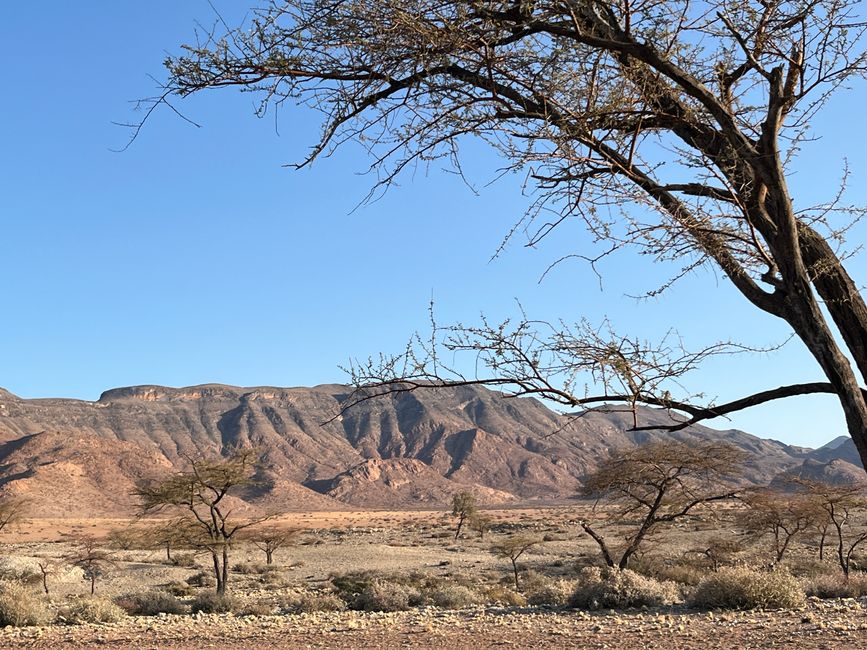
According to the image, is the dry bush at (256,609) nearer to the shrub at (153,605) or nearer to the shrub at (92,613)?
the shrub at (153,605)

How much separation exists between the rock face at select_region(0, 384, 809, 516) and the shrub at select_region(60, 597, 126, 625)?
257 feet

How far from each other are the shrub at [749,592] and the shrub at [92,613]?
37.5 feet

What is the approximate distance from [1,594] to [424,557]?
27.7 metres

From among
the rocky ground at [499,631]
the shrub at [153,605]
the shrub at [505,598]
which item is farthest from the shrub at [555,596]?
the shrub at [153,605]

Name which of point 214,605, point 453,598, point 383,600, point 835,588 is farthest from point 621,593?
point 214,605

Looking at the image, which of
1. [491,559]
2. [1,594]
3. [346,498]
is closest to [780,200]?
[1,594]

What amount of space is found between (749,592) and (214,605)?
12.2m

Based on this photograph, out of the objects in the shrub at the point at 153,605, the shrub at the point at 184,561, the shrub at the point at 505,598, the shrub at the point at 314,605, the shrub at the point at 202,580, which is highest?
the shrub at the point at 153,605

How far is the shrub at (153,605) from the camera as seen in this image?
726 inches

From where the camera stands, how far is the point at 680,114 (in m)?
3.54

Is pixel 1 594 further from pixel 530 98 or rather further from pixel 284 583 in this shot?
pixel 530 98

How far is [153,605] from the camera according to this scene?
1858 centimetres

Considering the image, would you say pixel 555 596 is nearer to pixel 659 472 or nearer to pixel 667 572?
pixel 659 472

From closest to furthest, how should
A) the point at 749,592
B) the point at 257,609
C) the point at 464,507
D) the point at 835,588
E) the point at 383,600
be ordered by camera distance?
1. the point at 749,592
2. the point at 835,588
3. the point at 257,609
4. the point at 383,600
5. the point at 464,507
